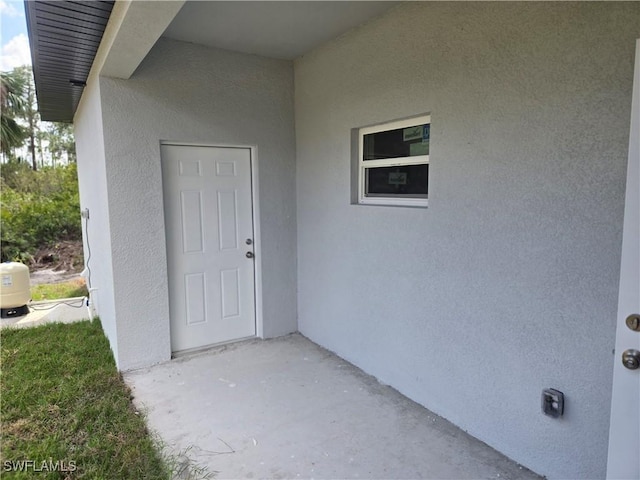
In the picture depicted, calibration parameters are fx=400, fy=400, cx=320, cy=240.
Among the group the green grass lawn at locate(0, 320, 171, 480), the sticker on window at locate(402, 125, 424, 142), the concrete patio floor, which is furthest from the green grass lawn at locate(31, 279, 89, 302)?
the sticker on window at locate(402, 125, 424, 142)

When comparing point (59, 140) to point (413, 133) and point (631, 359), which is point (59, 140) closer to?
point (413, 133)

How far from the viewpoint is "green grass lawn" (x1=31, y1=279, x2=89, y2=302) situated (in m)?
6.28

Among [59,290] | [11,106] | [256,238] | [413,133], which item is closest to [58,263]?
[59,290]

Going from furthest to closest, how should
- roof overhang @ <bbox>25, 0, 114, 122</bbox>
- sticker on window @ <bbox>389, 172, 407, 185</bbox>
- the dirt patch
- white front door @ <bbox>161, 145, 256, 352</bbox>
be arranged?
the dirt patch < white front door @ <bbox>161, 145, 256, 352</bbox> < sticker on window @ <bbox>389, 172, 407, 185</bbox> < roof overhang @ <bbox>25, 0, 114, 122</bbox>

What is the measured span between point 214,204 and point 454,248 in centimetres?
243

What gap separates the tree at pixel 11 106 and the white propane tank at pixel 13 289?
20.0 feet

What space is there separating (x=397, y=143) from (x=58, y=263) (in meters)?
8.63

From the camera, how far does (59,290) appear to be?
22.0ft

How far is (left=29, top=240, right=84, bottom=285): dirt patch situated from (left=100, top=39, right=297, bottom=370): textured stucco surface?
5187 millimetres

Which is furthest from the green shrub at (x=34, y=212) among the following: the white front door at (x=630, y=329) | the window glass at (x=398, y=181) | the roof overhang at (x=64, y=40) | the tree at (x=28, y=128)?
the white front door at (x=630, y=329)

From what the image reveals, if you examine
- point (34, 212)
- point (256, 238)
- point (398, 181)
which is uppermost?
point (398, 181)

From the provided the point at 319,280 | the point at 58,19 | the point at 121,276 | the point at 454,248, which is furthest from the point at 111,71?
the point at 454,248

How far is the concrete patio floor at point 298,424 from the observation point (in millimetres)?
2312

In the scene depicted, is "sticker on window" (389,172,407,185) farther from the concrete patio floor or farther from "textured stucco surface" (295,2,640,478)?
the concrete patio floor
